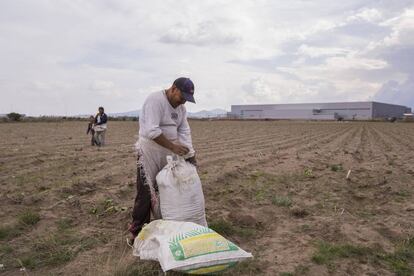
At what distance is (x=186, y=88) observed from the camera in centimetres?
362

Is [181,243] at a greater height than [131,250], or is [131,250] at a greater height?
[181,243]

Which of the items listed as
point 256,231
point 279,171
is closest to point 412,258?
point 256,231

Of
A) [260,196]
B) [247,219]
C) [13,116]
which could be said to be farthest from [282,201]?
[13,116]

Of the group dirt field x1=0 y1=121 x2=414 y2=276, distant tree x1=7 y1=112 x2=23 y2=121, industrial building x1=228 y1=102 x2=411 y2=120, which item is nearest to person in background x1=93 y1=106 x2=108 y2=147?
dirt field x1=0 y1=121 x2=414 y2=276

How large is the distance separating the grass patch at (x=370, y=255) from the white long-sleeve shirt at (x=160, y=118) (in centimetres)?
163

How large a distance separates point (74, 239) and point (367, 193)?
4582 mm

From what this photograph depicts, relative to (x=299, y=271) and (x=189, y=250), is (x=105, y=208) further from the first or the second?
(x=299, y=271)

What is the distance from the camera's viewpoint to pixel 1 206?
5.29m

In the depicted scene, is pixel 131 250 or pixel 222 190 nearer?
pixel 131 250

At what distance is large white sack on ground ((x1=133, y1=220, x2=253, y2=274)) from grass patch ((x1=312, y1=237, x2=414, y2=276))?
0.91 m

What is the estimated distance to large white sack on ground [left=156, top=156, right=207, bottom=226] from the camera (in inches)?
146

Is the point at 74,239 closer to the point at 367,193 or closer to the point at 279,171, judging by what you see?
the point at 367,193

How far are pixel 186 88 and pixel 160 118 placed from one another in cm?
38

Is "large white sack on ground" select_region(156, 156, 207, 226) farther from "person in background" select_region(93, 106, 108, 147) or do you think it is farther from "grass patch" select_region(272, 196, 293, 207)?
"person in background" select_region(93, 106, 108, 147)
